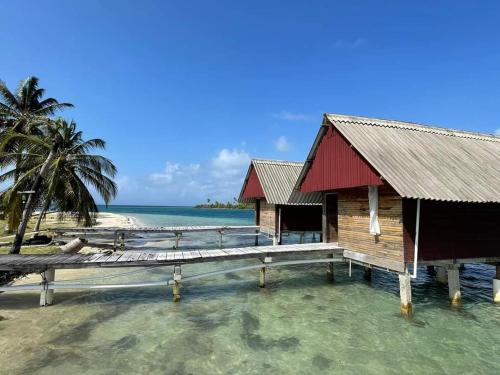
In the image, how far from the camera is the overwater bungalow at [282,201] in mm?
21078

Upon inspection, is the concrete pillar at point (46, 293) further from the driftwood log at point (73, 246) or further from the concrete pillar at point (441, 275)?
the concrete pillar at point (441, 275)

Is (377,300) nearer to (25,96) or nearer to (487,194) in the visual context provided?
(487,194)

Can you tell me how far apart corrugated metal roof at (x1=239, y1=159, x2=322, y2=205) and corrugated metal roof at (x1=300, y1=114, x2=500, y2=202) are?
3391 mm

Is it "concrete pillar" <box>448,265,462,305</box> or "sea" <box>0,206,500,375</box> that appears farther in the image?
"concrete pillar" <box>448,265,462,305</box>

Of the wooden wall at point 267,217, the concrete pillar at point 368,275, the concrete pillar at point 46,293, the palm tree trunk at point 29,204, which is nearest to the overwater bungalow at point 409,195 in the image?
the concrete pillar at point 368,275

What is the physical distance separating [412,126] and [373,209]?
5.95 meters

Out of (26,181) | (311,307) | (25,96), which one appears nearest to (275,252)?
(311,307)

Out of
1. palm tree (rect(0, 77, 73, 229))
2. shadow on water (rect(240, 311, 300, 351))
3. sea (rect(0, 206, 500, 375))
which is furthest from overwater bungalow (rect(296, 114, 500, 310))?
palm tree (rect(0, 77, 73, 229))

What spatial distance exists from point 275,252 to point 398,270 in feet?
15.6

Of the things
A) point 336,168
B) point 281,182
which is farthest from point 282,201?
point 336,168

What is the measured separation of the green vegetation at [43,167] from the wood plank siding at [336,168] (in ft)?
40.2

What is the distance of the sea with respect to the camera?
24.9 ft

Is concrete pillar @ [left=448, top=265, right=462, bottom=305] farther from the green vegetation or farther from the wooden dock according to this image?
the green vegetation

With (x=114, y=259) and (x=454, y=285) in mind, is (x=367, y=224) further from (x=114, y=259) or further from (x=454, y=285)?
(x=114, y=259)
